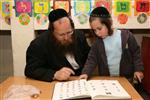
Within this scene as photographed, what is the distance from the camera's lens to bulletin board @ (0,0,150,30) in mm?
2535

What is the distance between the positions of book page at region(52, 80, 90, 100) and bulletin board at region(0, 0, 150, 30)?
113 centimetres

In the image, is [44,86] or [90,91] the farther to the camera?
[44,86]

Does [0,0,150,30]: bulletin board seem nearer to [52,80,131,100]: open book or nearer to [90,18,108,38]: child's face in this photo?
[90,18,108,38]: child's face

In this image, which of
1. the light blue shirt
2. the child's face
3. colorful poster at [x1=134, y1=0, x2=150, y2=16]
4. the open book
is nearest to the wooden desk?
the open book

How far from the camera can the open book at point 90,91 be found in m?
1.25

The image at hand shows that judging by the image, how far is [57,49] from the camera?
6.48 feet

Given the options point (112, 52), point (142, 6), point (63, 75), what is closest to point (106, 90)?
point (63, 75)

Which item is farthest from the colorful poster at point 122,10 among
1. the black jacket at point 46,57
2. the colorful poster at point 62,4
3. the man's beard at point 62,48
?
the man's beard at point 62,48

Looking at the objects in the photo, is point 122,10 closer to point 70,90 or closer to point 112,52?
point 112,52

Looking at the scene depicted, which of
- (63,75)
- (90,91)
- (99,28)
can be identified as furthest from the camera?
(99,28)

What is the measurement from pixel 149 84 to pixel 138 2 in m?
0.92

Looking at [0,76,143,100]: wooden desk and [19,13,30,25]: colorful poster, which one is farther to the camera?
[19,13,30,25]: colorful poster

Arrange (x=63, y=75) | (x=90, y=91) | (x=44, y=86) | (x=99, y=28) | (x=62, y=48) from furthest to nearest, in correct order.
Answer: (x=62, y=48) → (x=99, y=28) → (x=63, y=75) → (x=44, y=86) → (x=90, y=91)

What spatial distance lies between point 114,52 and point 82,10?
803 millimetres
